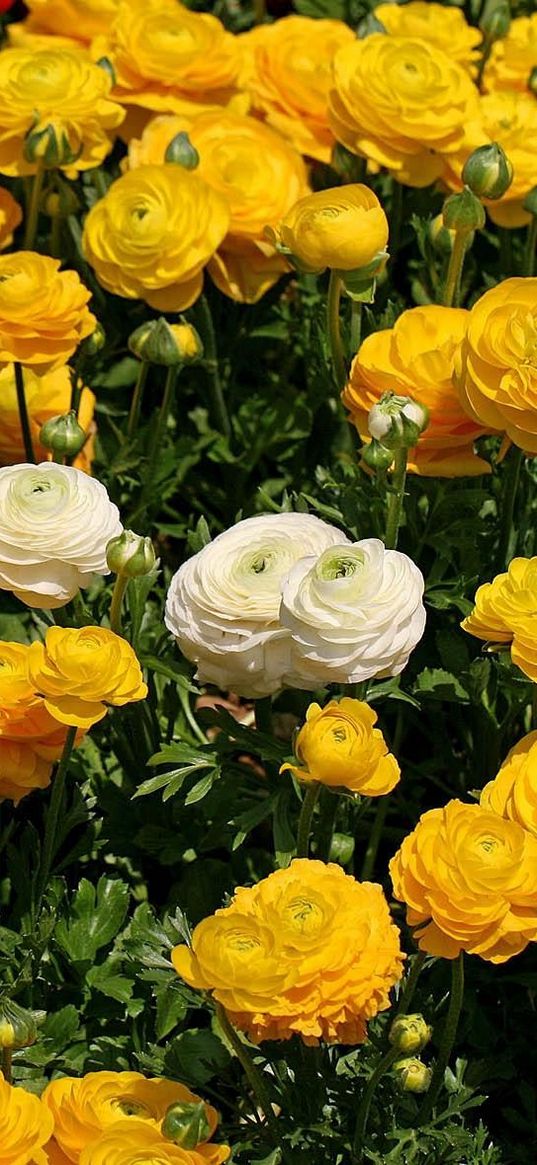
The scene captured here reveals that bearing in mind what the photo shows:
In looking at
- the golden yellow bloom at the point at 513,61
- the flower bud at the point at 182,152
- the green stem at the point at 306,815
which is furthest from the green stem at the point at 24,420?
the golden yellow bloom at the point at 513,61

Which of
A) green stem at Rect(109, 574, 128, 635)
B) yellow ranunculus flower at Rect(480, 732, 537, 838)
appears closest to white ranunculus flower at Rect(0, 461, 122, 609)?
green stem at Rect(109, 574, 128, 635)

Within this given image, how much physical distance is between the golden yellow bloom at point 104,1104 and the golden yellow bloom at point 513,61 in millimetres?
1335

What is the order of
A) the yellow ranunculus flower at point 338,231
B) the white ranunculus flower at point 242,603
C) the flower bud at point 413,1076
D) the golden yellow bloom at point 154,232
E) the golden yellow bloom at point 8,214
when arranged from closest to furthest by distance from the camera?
the flower bud at point 413,1076, the white ranunculus flower at point 242,603, the yellow ranunculus flower at point 338,231, the golden yellow bloom at point 154,232, the golden yellow bloom at point 8,214

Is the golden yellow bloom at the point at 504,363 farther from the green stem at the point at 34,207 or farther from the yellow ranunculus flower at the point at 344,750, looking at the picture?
the green stem at the point at 34,207

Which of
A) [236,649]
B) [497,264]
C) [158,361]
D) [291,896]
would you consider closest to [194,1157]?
[291,896]

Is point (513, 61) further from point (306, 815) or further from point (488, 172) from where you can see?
point (306, 815)

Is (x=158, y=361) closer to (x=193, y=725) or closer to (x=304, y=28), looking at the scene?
(x=193, y=725)

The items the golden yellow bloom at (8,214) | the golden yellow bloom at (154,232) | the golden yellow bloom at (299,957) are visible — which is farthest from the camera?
the golden yellow bloom at (8,214)

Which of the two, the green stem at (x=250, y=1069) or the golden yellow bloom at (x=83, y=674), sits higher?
the golden yellow bloom at (x=83, y=674)

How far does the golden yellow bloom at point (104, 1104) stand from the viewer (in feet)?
3.62

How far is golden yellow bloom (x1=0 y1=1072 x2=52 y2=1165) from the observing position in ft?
3.40

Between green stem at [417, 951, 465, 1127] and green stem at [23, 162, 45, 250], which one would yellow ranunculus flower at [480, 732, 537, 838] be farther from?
green stem at [23, 162, 45, 250]

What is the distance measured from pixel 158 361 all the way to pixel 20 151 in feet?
1.31

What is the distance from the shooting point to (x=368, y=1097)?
115 centimetres
